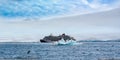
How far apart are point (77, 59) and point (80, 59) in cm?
89

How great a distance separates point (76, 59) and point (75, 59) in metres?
A: 0.27

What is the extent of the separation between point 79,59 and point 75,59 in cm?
106

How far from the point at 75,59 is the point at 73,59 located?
0.62m

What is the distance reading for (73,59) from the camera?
92000 millimetres

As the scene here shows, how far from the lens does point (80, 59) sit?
304ft

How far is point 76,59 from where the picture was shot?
303ft

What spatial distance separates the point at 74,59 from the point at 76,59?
0.53 metres

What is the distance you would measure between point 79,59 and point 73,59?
5.19 ft

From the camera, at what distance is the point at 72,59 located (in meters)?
92.0

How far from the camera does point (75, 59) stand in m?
92.3

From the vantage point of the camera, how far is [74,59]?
9231cm

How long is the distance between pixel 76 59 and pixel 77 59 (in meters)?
0.30

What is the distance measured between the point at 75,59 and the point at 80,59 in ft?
4.62

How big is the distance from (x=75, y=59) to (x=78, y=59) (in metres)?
0.95
